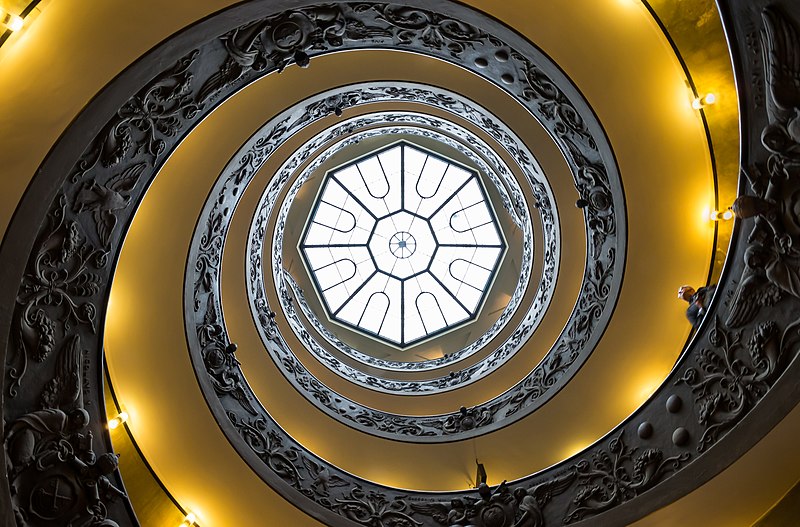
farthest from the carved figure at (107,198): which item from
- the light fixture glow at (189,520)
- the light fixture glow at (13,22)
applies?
the light fixture glow at (189,520)

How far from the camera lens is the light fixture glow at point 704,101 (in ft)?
19.6

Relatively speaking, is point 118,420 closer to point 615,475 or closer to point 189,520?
point 189,520

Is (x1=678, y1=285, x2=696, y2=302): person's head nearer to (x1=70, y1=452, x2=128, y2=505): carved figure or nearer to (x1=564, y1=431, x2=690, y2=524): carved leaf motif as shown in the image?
(x1=564, y1=431, x2=690, y2=524): carved leaf motif

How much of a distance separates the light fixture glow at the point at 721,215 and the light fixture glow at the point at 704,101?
4.53ft

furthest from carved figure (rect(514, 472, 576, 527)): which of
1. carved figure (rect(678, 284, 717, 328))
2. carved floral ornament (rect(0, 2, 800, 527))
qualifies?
carved figure (rect(678, 284, 717, 328))

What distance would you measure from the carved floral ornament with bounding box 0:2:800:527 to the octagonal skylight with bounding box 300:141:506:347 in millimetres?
7324

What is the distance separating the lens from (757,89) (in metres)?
4.76

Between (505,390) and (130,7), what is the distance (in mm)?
9622

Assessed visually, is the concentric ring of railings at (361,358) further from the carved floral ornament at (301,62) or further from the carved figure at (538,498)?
the carved floral ornament at (301,62)

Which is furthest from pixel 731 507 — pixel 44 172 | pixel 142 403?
pixel 44 172

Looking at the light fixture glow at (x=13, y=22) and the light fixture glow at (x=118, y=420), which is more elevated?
the light fixture glow at (x=13, y=22)

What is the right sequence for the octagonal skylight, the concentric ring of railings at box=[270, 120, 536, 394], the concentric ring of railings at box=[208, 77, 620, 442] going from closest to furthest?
the concentric ring of railings at box=[208, 77, 620, 442] → the concentric ring of railings at box=[270, 120, 536, 394] → the octagonal skylight

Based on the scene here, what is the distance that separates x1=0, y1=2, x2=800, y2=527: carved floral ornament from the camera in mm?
5129

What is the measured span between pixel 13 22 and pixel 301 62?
117 inches
